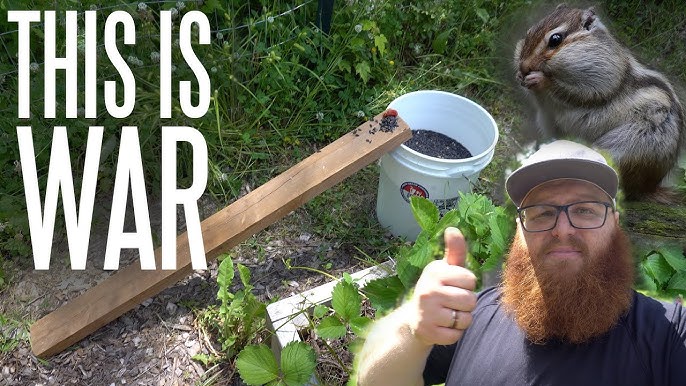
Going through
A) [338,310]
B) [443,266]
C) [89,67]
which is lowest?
[338,310]

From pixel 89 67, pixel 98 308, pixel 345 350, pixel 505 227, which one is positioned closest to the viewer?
pixel 505 227

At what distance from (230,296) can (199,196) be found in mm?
796

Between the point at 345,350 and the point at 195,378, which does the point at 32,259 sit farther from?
the point at 345,350

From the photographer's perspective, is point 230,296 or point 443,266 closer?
point 443,266

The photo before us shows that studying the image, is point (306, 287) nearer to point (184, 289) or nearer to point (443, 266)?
point (184, 289)

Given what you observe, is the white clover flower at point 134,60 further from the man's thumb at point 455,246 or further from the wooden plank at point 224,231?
the man's thumb at point 455,246

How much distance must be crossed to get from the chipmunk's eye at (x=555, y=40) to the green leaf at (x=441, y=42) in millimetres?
1576

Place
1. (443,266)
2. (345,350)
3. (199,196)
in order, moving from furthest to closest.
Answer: (199,196)
(345,350)
(443,266)

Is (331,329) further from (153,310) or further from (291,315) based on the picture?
(153,310)

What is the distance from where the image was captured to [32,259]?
3.39 m

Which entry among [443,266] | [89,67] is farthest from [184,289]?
[443,266]

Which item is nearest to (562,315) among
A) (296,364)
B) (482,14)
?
(296,364)

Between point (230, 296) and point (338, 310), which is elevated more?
point (338, 310)

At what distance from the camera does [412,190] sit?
11.0 feet
